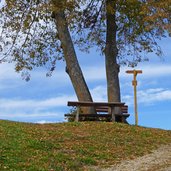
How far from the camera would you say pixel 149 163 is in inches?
463

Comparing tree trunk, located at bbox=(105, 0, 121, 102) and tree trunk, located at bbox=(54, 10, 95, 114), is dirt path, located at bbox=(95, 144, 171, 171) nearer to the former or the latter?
tree trunk, located at bbox=(54, 10, 95, 114)

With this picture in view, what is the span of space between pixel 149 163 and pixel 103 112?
316 inches

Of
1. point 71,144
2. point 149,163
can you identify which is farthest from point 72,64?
point 149,163

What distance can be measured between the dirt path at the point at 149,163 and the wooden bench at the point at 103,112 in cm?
539

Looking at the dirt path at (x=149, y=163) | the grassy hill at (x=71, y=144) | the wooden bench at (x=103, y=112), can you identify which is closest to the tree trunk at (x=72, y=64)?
the wooden bench at (x=103, y=112)

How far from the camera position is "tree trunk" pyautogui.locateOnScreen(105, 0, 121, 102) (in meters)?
20.4

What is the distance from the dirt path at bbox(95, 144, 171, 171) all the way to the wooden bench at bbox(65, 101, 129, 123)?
5.39 m

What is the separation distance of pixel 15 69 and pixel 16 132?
8.09 m

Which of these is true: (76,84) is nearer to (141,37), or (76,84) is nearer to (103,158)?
(141,37)

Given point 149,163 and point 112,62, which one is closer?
point 149,163

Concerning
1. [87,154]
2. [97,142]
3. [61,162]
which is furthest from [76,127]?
[61,162]

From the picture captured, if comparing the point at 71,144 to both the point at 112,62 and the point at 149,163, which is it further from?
the point at 112,62

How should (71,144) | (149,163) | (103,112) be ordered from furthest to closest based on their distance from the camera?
(103,112) < (71,144) < (149,163)

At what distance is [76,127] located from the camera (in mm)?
16156
